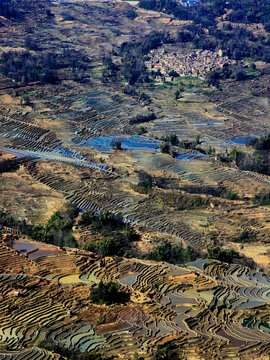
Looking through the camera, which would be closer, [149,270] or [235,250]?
[149,270]

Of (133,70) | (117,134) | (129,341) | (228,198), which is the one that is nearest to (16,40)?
(133,70)

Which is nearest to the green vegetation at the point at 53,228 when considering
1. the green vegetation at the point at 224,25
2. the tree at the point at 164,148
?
the tree at the point at 164,148

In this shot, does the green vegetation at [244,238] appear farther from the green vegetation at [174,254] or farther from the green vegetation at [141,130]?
the green vegetation at [141,130]

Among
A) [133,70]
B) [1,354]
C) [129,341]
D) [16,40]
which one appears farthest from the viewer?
[16,40]

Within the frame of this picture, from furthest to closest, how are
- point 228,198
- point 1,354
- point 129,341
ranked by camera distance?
point 228,198 < point 129,341 < point 1,354

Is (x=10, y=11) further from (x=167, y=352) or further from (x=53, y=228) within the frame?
(x=167, y=352)

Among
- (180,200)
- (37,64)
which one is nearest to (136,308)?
(180,200)

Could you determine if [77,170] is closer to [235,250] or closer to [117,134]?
[117,134]
